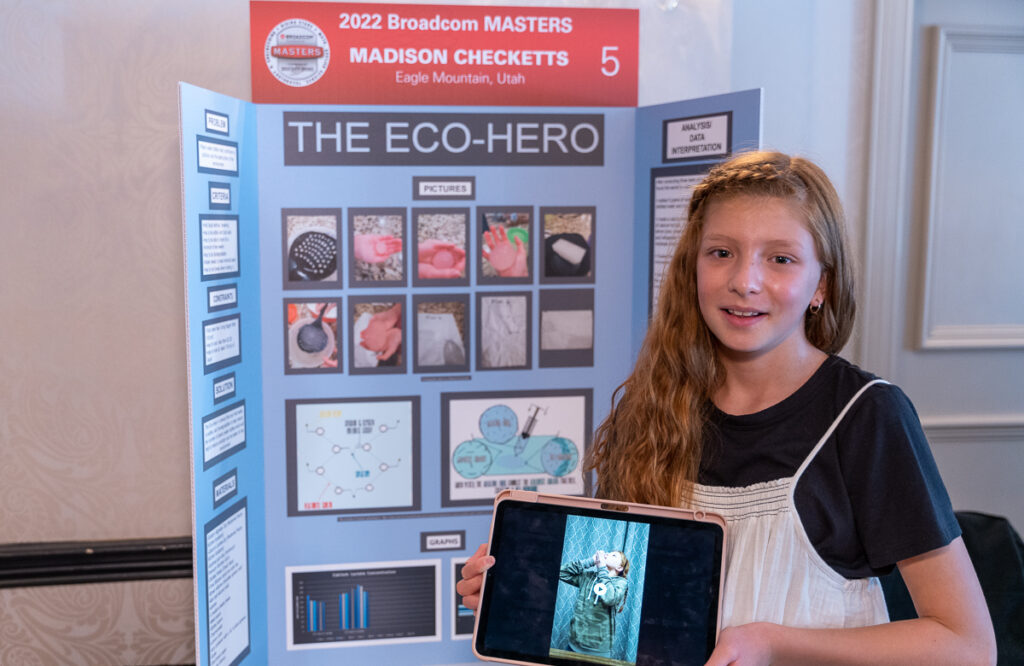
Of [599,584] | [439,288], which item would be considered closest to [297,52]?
[439,288]

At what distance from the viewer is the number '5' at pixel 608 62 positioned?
8.29 feet

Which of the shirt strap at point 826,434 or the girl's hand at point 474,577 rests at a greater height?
the shirt strap at point 826,434

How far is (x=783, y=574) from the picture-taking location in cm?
126

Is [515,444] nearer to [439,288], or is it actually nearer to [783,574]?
[439,288]

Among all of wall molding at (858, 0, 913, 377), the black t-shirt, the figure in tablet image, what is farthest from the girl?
wall molding at (858, 0, 913, 377)

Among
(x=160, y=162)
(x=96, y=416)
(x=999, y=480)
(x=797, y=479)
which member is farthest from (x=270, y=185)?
(x=999, y=480)

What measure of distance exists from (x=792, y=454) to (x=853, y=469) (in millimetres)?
90

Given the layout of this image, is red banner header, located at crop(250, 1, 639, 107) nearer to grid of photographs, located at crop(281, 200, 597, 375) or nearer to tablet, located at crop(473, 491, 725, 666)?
grid of photographs, located at crop(281, 200, 597, 375)

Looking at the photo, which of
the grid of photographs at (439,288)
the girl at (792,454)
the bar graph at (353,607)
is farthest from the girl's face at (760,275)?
the bar graph at (353,607)

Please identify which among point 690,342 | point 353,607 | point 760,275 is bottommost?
point 353,607

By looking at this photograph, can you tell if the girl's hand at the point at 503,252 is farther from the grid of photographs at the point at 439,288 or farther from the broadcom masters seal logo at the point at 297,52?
the broadcom masters seal logo at the point at 297,52

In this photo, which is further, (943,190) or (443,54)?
(943,190)

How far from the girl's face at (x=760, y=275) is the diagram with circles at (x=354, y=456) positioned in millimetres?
1377

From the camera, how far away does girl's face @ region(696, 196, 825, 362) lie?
50.6 inches
